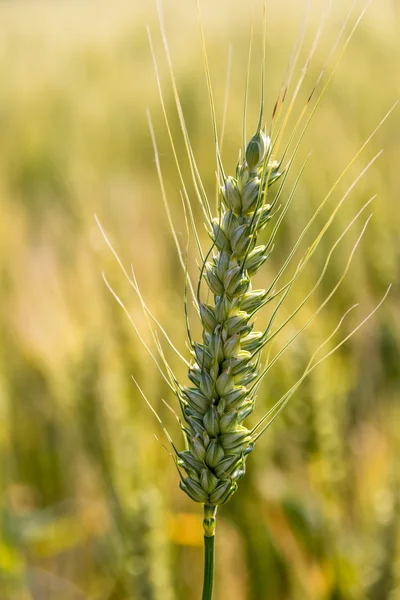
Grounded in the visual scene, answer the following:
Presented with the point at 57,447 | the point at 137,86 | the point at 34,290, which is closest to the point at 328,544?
the point at 57,447

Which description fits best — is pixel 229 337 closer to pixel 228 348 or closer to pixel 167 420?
pixel 228 348

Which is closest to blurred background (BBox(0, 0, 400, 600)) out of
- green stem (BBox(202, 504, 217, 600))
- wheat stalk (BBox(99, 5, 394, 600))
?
wheat stalk (BBox(99, 5, 394, 600))

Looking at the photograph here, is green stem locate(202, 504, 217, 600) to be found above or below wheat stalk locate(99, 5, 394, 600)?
below

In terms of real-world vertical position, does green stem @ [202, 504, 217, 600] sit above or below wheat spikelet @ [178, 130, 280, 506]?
below

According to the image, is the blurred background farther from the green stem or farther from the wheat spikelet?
the green stem

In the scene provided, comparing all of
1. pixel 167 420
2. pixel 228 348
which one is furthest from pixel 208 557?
pixel 167 420

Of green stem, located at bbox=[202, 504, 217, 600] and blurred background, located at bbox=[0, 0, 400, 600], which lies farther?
blurred background, located at bbox=[0, 0, 400, 600]

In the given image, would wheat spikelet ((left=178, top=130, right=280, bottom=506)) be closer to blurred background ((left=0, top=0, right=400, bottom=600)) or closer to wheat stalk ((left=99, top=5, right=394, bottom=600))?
wheat stalk ((left=99, top=5, right=394, bottom=600))

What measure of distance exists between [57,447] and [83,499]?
27 centimetres

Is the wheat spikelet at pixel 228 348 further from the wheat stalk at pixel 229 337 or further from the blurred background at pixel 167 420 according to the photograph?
the blurred background at pixel 167 420

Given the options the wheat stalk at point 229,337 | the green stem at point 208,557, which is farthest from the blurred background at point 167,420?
the green stem at point 208,557

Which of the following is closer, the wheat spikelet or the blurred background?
the wheat spikelet

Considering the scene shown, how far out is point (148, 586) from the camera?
3.69 ft

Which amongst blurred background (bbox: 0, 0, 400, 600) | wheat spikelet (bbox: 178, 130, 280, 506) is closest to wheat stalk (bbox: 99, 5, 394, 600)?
wheat spikelet (bbox: 178, 130, 280, 506)
